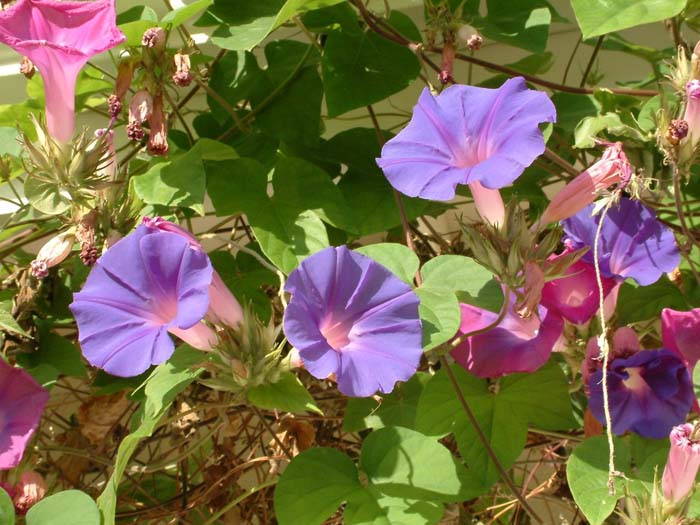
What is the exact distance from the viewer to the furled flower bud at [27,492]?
1.22m

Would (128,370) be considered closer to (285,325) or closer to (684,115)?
(285,325)

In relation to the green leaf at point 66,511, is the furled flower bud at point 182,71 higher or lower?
higher

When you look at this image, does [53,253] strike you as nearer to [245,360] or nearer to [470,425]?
[245,360]

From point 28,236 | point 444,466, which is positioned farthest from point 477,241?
point 28,236

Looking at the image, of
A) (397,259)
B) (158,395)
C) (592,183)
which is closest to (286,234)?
(397,259)

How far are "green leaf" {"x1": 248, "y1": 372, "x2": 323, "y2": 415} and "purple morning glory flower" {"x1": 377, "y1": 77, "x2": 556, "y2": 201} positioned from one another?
0.83 ft

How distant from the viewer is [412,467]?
1.11 m

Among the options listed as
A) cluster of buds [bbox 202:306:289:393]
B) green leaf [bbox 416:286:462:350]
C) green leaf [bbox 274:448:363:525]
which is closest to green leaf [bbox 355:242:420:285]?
green leaf [bbox 416:286:462:350]

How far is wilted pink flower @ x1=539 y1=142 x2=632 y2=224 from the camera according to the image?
3.30ft

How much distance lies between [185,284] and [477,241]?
12.8 inches

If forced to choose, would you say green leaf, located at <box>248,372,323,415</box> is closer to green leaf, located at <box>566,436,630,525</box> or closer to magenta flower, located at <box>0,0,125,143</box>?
green leaf, located at <box>566,436,630,525</box>

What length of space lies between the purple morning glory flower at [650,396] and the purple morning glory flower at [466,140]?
0.32 m

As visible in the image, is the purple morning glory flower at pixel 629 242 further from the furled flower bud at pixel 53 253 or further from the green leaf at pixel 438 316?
the furled flower bud at pixel 53 253

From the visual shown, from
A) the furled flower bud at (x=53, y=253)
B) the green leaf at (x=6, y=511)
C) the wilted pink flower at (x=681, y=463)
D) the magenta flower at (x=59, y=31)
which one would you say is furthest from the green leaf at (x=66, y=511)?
the wilted pink flower at (x=681, y=463)
